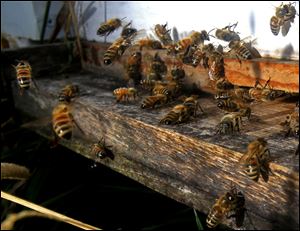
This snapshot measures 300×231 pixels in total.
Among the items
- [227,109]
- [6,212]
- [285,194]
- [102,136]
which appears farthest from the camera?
[6,212]

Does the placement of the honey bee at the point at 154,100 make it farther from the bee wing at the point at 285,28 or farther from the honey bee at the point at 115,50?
the bee wing at the point at 285,28

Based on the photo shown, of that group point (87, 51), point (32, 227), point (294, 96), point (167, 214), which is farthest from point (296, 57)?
point (32, 227)

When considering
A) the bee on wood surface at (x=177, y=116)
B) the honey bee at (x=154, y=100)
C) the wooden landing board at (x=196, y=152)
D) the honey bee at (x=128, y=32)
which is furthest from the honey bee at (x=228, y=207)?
the honey bee at (x=128, y=32)

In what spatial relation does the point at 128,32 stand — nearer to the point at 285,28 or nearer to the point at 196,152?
the point at 285,28

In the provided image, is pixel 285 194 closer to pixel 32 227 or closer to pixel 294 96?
pixel 294 96

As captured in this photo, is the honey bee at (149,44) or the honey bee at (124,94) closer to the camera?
the honey bee at (124,94)

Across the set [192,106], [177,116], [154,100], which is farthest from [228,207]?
[154,100]
